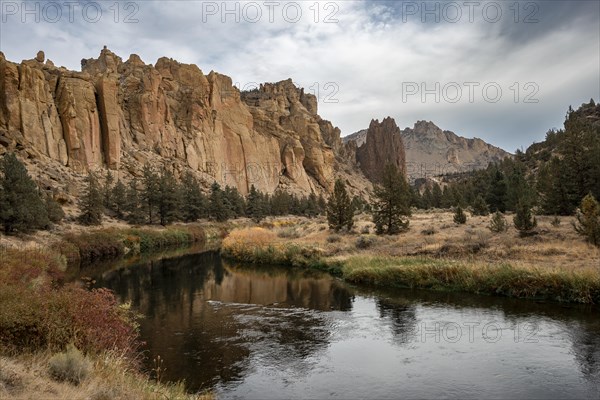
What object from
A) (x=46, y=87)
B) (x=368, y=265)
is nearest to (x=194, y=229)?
(x=368, y=265)

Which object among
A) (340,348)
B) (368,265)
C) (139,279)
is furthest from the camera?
(139,279)

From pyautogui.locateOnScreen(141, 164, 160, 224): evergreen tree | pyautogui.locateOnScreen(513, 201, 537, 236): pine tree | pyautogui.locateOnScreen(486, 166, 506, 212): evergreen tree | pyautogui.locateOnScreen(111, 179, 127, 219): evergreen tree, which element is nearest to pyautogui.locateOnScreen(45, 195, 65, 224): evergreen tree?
pyautogui.locateOnScreen(111, 179, 127, 219): evergreen tree

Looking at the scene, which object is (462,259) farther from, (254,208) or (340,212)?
(254,208)

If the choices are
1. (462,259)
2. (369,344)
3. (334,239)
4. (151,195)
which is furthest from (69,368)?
(151,195)

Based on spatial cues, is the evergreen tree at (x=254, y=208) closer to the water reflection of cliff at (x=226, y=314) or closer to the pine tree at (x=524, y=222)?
the water reflection of cliff at (x=226, y=314)

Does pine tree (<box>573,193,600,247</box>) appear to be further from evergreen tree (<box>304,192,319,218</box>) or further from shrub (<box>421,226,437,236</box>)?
evergreen tree (<box>304,192,319,218</box>)

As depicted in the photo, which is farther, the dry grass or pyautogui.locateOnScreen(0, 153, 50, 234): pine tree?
pyautogui.locateOnScreen(0, 153, 50, 234): pine tree

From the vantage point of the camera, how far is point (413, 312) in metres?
19.4

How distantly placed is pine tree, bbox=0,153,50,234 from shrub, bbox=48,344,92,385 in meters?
34.7

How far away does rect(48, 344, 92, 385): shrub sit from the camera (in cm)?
784

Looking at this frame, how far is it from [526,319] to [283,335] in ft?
32.6

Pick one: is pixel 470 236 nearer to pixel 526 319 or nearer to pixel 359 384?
pixel 526 319

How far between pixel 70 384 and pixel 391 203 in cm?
3444

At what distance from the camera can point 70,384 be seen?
7633 mm
